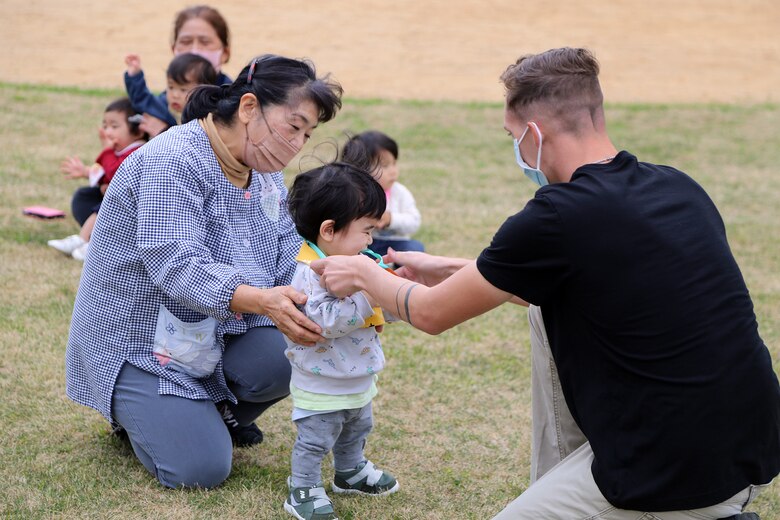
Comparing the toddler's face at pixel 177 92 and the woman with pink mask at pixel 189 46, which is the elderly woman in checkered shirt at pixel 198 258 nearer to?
the toddler's face at pixel 177 92

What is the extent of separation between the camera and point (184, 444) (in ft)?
10.6

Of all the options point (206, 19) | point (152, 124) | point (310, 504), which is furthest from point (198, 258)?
point (206, 19)

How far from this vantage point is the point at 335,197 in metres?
2.97

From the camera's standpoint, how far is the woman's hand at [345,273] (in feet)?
9.00

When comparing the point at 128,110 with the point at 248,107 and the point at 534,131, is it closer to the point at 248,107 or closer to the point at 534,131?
the point at 248,107

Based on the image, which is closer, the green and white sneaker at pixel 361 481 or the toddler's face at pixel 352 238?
the toddler's face at pixel 352 238

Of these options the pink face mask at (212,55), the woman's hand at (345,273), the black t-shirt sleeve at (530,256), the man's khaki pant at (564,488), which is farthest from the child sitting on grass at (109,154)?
the black t-shirt sleeve at (530,256)

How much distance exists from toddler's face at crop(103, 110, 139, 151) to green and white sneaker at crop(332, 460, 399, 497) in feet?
12.1

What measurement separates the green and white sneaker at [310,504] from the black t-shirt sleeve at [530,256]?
43.7 inches

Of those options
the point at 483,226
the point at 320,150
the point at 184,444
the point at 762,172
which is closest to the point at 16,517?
the point at 184,444

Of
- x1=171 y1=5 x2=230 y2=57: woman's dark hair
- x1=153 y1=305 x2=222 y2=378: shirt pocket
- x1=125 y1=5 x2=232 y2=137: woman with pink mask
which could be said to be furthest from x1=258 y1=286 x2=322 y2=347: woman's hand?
x1=171 y1=5 x2=230 y2=57: woman's dark hair

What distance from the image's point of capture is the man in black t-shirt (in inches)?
90.7

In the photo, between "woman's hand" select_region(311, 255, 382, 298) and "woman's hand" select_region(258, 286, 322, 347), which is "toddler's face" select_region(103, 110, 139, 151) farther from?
"woman's hand" select_region(311, 255, 382, 298)

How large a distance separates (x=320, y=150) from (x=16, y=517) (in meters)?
7.41
